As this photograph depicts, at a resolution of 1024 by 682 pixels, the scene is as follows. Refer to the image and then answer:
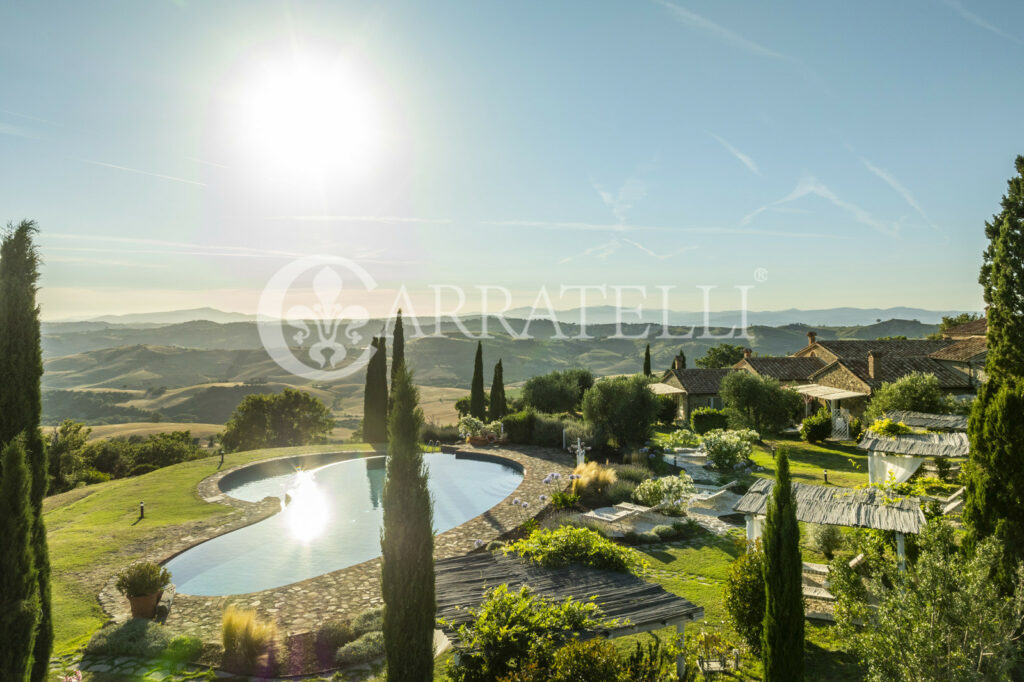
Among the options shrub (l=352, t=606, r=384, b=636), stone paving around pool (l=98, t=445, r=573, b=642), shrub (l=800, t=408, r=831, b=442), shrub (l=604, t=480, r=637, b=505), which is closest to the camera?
shrub (l=352, t=606, r=384, b=636)

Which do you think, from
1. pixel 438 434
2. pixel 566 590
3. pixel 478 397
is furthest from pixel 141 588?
pixel 478 397

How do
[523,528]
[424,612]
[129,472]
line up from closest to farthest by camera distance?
1. [424,612]
2. [523,528]
3. [129,472]

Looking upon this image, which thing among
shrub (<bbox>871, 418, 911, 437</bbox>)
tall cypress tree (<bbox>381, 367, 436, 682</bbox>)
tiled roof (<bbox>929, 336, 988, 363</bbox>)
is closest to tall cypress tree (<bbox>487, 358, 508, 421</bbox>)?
shrub (<bbox>871, 418, 911, 437</bbox>)

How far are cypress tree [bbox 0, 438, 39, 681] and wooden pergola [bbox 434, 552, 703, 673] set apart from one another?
4.75 metres

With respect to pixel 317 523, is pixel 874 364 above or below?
above

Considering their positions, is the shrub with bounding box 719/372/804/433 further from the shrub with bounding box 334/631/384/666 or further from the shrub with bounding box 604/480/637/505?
the shrub with bounding box 334/631/384/666

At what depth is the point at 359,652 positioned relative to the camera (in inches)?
315

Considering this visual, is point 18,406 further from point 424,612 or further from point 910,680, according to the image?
point 910,680

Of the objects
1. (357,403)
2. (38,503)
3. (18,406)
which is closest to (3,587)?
(38,503)

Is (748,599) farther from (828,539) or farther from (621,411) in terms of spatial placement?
(621,411)

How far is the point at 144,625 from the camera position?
28.5 ft

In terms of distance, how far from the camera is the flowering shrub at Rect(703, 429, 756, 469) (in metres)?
21.0

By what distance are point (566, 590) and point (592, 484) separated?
10183mm

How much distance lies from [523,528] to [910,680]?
31.8 feet
